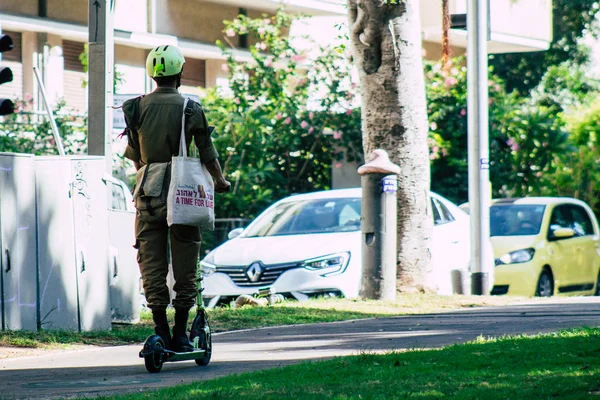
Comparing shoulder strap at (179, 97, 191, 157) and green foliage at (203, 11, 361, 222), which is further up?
green foliage at (203, 11, 361, 222)

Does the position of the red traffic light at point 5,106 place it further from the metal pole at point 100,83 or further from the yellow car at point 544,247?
the yellow car at point 544,247

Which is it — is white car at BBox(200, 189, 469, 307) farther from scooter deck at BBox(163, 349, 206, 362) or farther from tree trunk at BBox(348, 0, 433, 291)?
scooter deck at BBox(163, 349, 206, 362)

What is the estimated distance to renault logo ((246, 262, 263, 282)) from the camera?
1366 centimetres

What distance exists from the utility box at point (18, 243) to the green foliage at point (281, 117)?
11.6 metres

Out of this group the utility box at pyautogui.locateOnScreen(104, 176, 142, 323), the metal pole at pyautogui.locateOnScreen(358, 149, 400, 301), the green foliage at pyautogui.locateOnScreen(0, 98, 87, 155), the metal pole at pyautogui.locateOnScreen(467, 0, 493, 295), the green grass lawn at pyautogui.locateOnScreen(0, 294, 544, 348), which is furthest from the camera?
the green foliage at pyautogui.locateOnScreen(0, 98, 87, 155)

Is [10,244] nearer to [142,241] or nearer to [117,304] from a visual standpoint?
[117,304]

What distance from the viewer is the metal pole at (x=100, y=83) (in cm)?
1215

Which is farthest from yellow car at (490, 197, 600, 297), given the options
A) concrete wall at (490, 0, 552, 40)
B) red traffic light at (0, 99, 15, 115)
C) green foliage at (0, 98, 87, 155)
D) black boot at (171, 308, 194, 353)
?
concrete wall at (490, 0, 552, 40)

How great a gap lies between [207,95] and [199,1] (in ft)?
13.8

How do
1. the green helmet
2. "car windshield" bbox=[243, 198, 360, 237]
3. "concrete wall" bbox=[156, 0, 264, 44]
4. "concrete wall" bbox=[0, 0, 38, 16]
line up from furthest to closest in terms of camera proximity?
1. "concrete wall" bbox=[156, 0, 264, 44]
2. "concrete wall" bbox=[0, 0, 38, 16]
3. "car windshield" bbox=[243, 198, 360, 237]
4. the green helmet

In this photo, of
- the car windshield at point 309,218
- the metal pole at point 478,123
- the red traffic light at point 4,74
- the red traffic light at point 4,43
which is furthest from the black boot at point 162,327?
the metal pole at point 478,123

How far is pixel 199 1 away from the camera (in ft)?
88.3

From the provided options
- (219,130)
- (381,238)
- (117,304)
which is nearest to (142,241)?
(117,304)

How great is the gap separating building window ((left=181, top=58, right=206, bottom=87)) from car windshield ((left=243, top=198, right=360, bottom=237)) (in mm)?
11993
